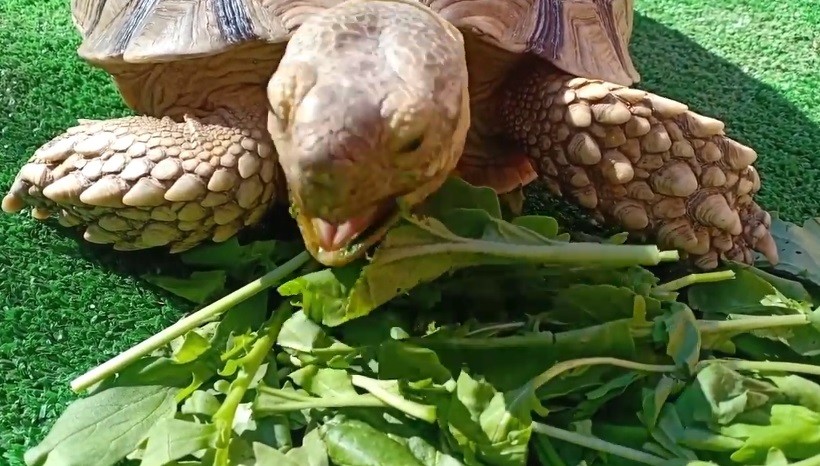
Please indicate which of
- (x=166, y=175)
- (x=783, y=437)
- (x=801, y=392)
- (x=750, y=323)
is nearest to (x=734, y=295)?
(x=750, y=323)

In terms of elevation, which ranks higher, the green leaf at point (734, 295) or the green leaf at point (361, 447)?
the green leaf at point (734, 295)

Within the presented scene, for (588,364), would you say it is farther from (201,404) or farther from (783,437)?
(201,404)

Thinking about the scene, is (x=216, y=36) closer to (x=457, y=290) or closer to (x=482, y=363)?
(x=457, y=290)

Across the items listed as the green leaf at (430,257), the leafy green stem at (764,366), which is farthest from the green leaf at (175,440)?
the leafy green stem at (764,366)

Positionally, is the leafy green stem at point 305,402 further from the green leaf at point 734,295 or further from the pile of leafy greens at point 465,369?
the green leaf at point 734,295

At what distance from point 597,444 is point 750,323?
35 cm

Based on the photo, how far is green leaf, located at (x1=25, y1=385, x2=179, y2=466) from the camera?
105 centimetres

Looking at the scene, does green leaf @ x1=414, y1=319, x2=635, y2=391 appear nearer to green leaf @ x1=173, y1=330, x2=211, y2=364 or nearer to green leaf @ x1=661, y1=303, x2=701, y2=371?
green leaf @ x1=661, y1=303, x2=701, y2=371

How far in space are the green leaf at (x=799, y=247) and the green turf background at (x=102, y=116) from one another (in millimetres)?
98

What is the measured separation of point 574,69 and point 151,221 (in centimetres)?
83

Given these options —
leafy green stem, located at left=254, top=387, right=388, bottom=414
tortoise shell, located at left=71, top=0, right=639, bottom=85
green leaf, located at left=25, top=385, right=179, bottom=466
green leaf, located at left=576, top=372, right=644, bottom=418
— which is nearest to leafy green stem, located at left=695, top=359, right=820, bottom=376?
green leaf, located at left=576, top=372, right=644, bottom=418

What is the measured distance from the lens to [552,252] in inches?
44.6

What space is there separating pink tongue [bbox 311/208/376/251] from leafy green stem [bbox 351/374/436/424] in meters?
0.21

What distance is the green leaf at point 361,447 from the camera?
101cm
